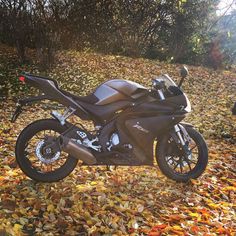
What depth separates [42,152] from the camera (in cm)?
524

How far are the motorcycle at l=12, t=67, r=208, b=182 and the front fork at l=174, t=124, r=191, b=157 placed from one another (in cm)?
1

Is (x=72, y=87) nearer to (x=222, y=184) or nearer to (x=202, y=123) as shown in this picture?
(x=202, y=123)

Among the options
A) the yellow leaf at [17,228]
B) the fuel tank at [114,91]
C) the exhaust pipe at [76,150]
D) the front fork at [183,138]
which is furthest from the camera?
the front fork at [183,138]

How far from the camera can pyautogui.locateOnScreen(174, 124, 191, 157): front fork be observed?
5.64m

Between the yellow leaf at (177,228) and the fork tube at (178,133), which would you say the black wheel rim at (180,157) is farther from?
the yellow leaf at (177,228)

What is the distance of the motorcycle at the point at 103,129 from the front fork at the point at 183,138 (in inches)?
0.5

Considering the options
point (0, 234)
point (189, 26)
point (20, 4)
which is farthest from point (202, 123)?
point (189, 26)

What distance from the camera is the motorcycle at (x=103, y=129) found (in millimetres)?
5188

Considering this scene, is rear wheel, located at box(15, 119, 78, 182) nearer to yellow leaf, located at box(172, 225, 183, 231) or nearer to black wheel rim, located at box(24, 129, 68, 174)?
black wheel rim, located at box(24, 129, 68, 174)

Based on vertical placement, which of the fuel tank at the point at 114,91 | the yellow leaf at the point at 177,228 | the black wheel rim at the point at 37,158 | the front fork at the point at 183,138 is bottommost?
the yellow leaf at the point at 177,228

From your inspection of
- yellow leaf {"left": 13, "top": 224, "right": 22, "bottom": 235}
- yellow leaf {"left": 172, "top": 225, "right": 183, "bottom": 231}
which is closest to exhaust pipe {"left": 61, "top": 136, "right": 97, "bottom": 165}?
yellow leaf {"left": 13, "top": 224, "right": 22, "bottom": 235}

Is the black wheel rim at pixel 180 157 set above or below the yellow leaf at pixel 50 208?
above

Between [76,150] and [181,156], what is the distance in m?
1.45

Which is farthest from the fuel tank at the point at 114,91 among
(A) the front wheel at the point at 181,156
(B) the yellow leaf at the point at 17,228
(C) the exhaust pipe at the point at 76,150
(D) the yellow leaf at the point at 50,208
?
(B) the yellow leaf at the point at 17,228
